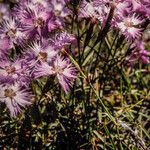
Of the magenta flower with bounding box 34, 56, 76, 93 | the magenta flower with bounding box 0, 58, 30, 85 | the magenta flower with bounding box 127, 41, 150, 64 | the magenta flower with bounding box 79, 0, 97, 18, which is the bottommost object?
the magenta flower with bounding box 127, 41, 150, 64

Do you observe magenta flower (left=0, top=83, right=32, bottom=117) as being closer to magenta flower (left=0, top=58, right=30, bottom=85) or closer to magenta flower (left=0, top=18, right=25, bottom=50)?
magenta flower (left=0, top=58, right=30, bottom=85)

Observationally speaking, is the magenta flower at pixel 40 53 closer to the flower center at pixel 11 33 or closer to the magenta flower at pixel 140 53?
the flower center at pixel 11 33


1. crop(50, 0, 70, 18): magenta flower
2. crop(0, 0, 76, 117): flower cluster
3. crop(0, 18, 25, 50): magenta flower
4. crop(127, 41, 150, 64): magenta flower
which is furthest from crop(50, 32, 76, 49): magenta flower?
crop(127, 41, 150, 64): magenta flower

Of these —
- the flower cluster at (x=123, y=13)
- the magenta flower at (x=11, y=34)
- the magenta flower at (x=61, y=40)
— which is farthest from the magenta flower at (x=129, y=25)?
the magenta flower at (x=11, y=34)

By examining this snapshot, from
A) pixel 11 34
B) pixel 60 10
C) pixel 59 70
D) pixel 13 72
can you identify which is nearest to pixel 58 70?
pixel 59 70

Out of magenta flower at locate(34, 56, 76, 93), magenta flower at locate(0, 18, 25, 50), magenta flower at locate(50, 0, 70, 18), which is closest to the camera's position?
magenta flower at locate(34, 56, 76, 93)

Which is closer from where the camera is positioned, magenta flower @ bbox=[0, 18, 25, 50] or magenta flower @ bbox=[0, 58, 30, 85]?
magenta flower @ bbox=[0, 58, 30, 85]

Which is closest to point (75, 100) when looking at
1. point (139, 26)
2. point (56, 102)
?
point (56, 102)
